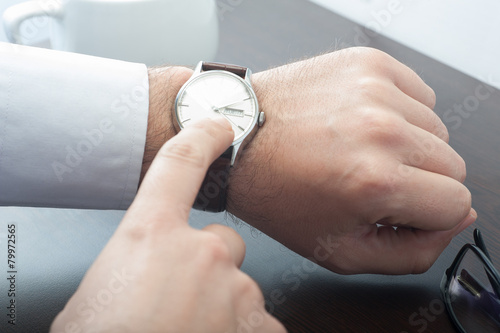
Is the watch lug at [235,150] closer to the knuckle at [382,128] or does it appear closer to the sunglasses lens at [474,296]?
the knuckle at [382,128]

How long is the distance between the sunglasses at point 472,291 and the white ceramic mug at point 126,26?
46 centimetres

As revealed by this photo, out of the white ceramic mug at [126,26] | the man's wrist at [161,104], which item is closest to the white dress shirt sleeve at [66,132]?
the man's wrist at [161,104]

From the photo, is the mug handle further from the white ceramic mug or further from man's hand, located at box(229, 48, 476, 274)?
man's hand, located at box(229, 48, 476, 274)

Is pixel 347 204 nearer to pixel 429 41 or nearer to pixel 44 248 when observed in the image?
pixel 44 248

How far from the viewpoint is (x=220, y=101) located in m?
0.51

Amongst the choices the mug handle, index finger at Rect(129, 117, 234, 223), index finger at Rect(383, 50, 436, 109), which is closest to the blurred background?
the mug handle

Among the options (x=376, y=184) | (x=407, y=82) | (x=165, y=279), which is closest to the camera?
(x=165, y=279)

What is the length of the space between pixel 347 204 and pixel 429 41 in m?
0.75

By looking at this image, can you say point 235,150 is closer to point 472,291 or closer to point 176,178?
point 176,178

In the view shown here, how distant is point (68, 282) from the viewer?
46 cm

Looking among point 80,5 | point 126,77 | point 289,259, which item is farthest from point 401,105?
point 80,5

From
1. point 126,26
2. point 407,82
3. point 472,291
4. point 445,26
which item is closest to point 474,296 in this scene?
point 472,291

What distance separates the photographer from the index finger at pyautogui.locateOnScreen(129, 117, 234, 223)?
1.01 feet

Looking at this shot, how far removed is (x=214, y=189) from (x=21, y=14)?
1.17ft
